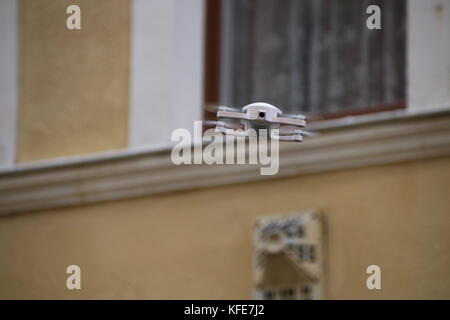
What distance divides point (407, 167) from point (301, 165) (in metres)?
0.67

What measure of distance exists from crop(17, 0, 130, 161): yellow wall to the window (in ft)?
1.98

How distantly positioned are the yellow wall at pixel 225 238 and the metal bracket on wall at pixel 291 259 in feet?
0.23

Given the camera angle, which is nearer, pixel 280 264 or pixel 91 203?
pixel 280 264

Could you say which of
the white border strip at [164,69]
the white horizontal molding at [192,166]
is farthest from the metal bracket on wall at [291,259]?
the white border strip at [164,69]

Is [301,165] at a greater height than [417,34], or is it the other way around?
[417,34]

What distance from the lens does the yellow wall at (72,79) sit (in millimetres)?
12789

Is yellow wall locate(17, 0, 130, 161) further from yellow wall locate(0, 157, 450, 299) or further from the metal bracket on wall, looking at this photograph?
the metal bracket on wall

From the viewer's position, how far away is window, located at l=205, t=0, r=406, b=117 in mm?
12281

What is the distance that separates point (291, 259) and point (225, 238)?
53 centimetres

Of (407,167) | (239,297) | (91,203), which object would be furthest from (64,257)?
(407,167)

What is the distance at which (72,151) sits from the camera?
12.8 m

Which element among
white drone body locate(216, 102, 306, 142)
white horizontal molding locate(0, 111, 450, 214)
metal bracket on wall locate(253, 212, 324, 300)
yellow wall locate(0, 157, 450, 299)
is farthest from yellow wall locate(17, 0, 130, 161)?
white drone body locate(216, 102, 306, 142)

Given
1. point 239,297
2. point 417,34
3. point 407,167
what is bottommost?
point 239,297

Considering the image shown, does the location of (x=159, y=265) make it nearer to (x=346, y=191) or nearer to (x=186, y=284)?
(x=186, y=284)
